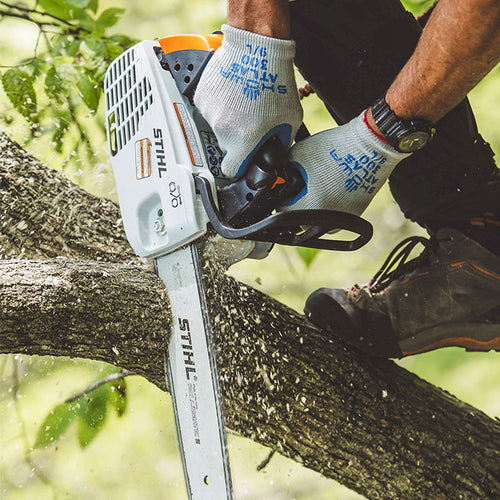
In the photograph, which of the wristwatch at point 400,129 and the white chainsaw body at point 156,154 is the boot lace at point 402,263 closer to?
the wristwatch at point 400,129

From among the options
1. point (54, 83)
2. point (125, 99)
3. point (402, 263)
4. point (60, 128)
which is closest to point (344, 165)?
point (402, 263)

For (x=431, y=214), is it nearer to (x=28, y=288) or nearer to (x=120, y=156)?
(x=120, y=156)

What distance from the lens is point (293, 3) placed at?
4.41 feet

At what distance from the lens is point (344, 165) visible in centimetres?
112

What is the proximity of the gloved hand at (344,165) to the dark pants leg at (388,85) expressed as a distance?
33cm

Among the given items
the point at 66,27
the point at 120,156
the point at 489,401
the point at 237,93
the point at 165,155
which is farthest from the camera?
the point at 489,401

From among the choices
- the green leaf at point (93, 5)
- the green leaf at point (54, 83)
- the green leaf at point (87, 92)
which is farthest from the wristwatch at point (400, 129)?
the green leaf at point (93, 5)

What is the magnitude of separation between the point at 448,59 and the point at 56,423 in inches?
69.1

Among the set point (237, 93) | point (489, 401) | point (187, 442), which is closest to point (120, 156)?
point (237, 93)

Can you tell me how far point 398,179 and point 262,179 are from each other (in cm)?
61

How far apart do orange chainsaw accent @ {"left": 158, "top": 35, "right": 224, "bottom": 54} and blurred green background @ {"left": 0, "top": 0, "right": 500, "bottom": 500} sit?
91 centimetres

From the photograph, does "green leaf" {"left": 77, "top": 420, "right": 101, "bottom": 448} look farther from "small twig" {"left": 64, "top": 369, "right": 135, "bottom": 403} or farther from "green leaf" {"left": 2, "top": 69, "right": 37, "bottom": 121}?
"green leaf" {"left": 2, "top": 69, "right": 37, "bottom": 121}

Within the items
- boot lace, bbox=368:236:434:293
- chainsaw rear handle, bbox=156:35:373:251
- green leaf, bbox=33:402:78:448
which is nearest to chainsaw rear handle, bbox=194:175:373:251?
chainsaw rear handle, bbox=156:35:373:251

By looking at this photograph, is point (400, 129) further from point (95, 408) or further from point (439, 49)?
point (95, 408)
